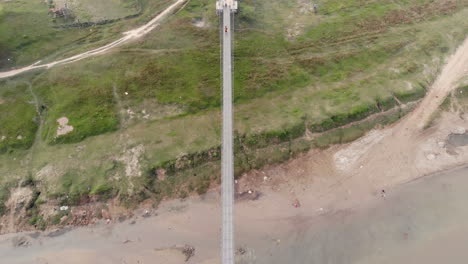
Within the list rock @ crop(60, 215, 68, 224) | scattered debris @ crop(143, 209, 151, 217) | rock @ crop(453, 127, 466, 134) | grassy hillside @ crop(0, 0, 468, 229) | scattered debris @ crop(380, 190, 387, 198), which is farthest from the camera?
rock @ crop(453, 127, 466, 134)

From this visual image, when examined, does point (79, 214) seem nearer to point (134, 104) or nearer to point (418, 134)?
point (134, 104)

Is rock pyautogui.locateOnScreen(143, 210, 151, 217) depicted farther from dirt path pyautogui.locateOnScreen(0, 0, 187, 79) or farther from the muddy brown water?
dirt path pyautogui.locateOnScreen(0, 0, 187, 79)

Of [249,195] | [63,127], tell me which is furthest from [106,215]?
[249,195]

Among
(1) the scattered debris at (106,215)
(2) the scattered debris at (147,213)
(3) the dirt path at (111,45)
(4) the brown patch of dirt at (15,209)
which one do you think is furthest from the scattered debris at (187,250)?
(3) the dirt path at (111,45)

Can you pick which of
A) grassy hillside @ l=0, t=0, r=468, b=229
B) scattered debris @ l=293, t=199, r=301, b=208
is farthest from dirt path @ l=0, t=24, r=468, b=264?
grassy hillside @ l=0, t=0, r=468, b=229

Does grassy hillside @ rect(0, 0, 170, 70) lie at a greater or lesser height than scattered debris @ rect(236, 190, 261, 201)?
greater

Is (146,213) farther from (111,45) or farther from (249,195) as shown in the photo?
(111,45)

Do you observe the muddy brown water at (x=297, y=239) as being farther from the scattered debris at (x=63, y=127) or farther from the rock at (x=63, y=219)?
the scattered debris at (x=63, y=127)
